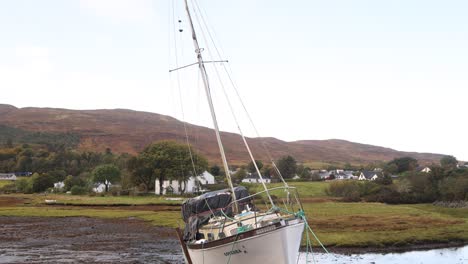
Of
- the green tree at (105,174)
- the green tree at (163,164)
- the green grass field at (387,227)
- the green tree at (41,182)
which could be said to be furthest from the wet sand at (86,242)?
the green tree at (41,182)

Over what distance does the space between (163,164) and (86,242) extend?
73.5 metres

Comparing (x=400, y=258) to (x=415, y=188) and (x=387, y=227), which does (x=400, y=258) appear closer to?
(x=387, y=227)

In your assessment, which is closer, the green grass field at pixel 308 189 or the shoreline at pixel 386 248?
the shoreline at pixel 386 248

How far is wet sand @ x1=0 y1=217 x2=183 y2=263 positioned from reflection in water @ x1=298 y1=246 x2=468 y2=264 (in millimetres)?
11024

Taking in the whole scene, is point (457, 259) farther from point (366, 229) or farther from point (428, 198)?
point (428, 198)

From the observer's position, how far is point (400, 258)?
1425 inches

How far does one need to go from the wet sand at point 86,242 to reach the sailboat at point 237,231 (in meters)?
9.95

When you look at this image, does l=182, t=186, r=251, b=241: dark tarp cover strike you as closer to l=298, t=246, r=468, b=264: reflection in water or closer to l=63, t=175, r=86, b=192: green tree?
l=298, t=246, r=468, b=264: reflection in water

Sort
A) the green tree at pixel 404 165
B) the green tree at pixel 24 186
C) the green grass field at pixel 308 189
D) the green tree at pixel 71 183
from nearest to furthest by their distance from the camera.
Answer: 1. the green grass field at pixel 308 189
2. the green tree at pixel 24 186
3. the green tree at pixel 71 183
4. the green tree at pixel 404 165

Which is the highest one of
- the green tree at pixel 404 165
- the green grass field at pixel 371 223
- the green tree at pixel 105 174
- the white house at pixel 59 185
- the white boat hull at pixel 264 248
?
the green tree at pixel 404 165

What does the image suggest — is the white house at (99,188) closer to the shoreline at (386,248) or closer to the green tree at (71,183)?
the green tree at (71,183)

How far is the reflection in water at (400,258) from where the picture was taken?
34.5 metres

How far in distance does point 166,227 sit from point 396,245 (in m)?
28.6

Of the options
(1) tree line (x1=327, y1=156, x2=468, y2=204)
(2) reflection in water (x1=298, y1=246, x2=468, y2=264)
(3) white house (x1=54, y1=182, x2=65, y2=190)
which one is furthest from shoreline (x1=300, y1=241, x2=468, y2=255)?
(3) white house (x1=54, y1=182, x2=65, y2=190)
